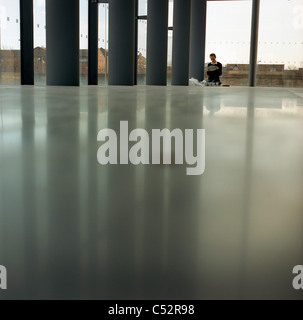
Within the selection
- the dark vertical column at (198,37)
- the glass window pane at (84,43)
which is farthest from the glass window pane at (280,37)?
the glass window pane at (84,43)

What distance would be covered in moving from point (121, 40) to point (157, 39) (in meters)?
3.15

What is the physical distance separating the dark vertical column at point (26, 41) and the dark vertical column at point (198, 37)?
10.2 meters

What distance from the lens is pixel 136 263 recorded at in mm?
943

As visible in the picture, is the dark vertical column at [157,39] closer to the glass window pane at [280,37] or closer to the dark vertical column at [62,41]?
the dark vertical column at [62,41]

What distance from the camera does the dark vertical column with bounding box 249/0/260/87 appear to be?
68.3 ft

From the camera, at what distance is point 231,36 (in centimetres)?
2239

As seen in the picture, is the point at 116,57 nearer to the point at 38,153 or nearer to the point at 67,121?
the point at 67,121

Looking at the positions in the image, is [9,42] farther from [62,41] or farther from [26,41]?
[62,41]

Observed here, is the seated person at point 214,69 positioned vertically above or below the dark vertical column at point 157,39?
below

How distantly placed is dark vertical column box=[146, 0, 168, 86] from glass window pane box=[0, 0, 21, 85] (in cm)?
609

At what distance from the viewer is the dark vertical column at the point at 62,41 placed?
11812 millimetres

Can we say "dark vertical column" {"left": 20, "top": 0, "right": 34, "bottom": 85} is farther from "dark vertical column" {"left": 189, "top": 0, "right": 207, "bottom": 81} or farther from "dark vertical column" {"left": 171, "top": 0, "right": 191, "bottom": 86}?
Answer: "dark vertical column" {"left": 189, "top": 0, "right": 207, "bottom": 81}

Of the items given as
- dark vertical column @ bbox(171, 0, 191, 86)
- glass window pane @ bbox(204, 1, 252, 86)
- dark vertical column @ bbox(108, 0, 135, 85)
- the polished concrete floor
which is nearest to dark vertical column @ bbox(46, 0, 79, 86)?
dark vertical column @ bbox(108, 0, 135, 85)
